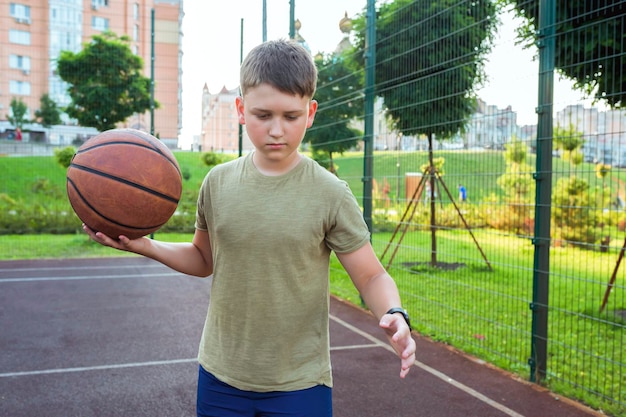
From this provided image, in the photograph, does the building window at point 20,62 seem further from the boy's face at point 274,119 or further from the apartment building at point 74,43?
the boy's face at point 274,119

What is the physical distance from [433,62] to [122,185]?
14.6 feet

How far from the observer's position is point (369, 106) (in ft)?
22.2

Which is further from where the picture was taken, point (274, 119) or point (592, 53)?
point (592, 53)

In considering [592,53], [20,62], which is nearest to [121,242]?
[592,53]

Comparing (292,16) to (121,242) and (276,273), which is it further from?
(276,273)

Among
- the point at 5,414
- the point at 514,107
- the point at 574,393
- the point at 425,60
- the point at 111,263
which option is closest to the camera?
the point at 5,414

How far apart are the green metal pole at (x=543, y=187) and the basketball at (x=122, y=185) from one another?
296 cm

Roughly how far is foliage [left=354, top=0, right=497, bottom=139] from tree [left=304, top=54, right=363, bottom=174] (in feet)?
3.39

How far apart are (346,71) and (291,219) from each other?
6877 millimetres

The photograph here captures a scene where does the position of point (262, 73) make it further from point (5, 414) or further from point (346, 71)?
point (346, 71)

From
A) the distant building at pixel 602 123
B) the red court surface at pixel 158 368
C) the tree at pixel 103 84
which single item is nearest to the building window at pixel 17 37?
A: the tree at pixel 103 84

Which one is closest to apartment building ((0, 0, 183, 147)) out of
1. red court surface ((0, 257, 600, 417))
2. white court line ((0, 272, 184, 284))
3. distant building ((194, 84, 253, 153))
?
distant building ((194, 84, 253, 153))

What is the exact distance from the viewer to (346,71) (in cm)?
841

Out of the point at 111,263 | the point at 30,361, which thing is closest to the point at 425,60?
the point at 30,361
